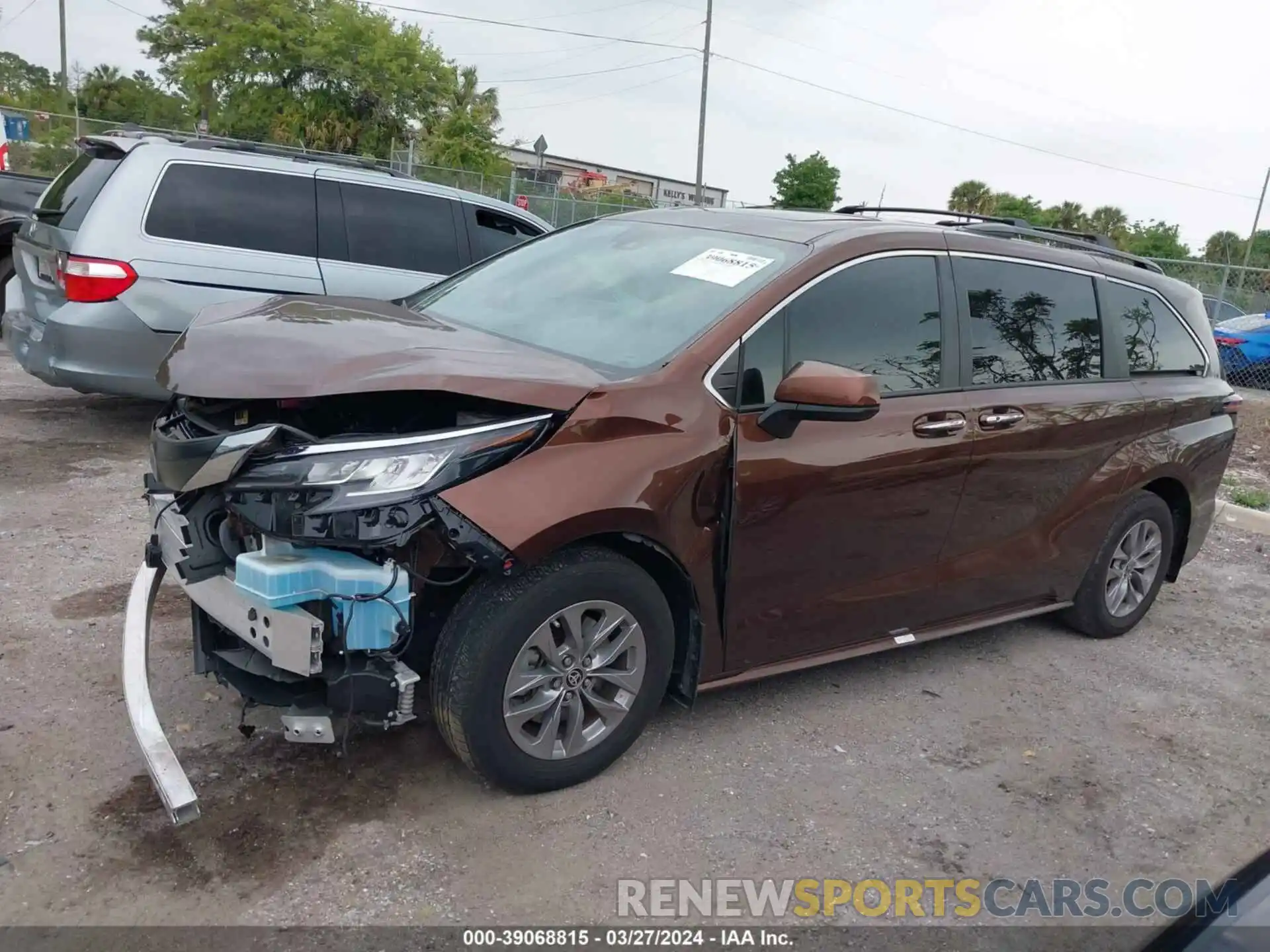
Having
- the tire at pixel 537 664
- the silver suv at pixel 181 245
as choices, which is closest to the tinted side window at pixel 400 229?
the silver suv at pixel 181 245

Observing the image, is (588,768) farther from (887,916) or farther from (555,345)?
(555,345)

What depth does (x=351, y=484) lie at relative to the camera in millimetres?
2629

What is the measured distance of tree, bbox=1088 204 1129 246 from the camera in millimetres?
44938

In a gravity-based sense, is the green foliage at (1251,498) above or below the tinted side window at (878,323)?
below

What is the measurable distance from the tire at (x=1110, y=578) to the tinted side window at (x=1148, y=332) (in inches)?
24.9

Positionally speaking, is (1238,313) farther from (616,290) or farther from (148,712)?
(148,712)

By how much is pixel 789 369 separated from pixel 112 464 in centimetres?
458

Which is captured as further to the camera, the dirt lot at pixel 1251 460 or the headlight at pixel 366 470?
the dirt lot at pixel 1251 460

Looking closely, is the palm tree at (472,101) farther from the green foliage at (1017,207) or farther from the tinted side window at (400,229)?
the tinted side window at (400,229)

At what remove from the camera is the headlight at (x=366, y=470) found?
103 inches

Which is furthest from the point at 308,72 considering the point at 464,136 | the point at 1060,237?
the point at 1060,237

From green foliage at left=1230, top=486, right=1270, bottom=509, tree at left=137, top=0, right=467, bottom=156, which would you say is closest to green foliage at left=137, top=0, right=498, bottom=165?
tree at left=137, top=0, right=467, bottom=156

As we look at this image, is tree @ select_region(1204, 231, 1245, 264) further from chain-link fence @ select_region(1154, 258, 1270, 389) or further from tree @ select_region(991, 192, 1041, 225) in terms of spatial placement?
chain-link fence @ select_region(1154, 258, 1270, 389)

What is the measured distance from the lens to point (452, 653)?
285 cm
